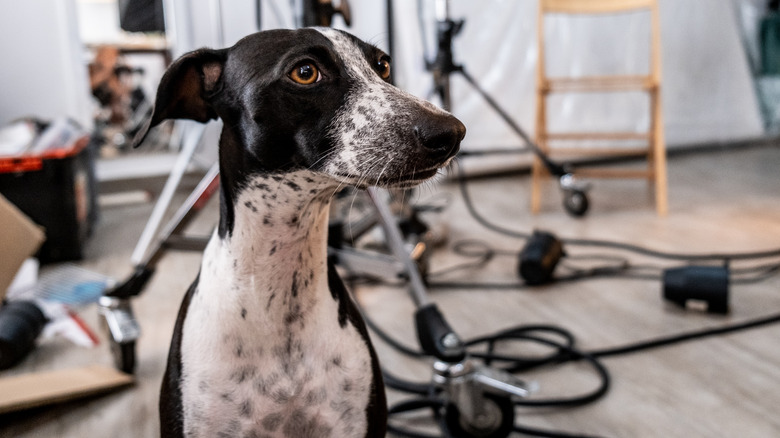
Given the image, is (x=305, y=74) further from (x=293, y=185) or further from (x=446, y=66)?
(x=446, y=66)

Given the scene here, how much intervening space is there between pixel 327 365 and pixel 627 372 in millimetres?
885

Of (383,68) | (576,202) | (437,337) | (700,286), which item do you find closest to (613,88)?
(576,202)

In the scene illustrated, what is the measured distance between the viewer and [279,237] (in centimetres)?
82

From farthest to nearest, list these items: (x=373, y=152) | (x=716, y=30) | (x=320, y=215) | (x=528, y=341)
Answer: (x=716, y=30) < (x=528, y=341) < (x=320, y=215) < (x=373, y=152)

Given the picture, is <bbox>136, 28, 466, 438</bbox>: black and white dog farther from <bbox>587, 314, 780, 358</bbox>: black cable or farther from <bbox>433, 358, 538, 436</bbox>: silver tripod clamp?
<bbox>587, 314, 780, 358</bbox>: black cable

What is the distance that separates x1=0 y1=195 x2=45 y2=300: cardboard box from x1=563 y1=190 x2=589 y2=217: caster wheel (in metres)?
1.98

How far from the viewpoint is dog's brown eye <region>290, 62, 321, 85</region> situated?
0.76m

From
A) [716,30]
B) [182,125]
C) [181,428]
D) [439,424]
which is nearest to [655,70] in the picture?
[716,30]

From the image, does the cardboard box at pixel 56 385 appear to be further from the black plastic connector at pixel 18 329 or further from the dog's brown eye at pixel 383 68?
the dog's brown eye at pixel 383 68

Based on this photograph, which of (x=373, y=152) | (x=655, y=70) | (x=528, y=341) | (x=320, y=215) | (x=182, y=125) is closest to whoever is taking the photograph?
(x=373, y=152)

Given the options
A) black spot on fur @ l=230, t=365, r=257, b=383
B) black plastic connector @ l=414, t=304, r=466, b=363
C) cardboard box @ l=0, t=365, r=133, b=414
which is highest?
black spot on fur @ l=230, t=365, r=257, b=383

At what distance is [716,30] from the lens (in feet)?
13.4

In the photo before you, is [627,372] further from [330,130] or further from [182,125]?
[182,125]

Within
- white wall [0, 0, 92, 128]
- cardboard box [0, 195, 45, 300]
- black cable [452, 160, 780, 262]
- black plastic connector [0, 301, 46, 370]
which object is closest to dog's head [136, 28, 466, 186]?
cardboard box [0, 195, 45, 300]
